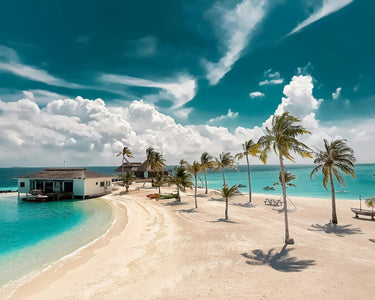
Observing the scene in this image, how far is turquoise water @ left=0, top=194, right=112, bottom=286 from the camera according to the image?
13.1 metres

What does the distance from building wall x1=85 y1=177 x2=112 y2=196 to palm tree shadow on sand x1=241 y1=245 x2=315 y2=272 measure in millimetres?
36789

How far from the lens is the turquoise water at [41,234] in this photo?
13133 mm

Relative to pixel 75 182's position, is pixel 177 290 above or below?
below

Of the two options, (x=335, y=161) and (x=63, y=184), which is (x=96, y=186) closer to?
(x=63, y=184)

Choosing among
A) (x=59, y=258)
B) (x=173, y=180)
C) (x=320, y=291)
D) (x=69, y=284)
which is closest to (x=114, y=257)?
(x=69, y=284)

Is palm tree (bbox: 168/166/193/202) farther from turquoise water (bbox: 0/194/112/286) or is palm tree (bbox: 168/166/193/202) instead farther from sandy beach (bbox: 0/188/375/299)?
sandy beach (bbox: 0/188/375/299)

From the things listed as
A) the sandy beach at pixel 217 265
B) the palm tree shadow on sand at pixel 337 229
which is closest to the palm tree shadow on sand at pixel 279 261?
the sandy beach at pixel 217 265

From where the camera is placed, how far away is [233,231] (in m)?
17.1

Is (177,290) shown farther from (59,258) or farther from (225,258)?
(59,258)

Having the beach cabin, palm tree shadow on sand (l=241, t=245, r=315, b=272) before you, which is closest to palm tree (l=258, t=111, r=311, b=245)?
palm tree shadow on sand (l=241, t=245, r=315, b=272)

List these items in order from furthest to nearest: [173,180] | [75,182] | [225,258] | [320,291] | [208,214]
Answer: [75,182], [173,180], [208,214], [225,258], [320,291]

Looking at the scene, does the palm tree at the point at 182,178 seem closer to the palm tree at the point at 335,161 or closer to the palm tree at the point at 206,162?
the palm tree at the point at 206,162

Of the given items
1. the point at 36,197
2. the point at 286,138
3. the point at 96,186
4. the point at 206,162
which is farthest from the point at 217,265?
the point at 36,197

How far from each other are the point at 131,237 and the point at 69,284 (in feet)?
23.2
